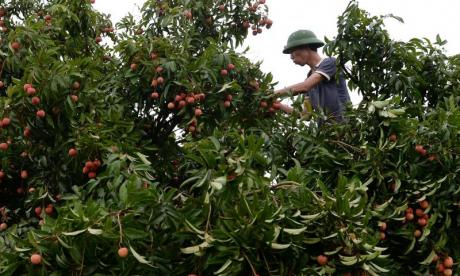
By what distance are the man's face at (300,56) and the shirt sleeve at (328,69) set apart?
18.7 inches

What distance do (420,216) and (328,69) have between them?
155 centimetres

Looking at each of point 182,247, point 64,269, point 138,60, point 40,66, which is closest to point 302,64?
point 138,60

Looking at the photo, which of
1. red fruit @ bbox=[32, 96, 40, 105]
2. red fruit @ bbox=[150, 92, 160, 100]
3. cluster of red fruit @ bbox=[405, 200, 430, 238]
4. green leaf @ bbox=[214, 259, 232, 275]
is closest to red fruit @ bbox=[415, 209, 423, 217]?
cluster of red fruit @ bbox=[405, 200, 430, 238]

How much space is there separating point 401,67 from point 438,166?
936 mm

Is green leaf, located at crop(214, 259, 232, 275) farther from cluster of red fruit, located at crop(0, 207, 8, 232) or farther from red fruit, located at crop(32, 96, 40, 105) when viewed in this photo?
cluster of red fruit, located at crop(0, 207, 8, 232)

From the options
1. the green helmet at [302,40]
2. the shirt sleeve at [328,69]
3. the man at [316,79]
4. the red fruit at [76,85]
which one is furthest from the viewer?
the green helmet at [302,40]

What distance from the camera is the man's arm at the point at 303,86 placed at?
443 cm

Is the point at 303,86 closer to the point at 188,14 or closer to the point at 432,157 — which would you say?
the point at 188,14

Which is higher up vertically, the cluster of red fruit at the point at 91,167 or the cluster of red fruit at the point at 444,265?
the cluster of red fruit at the point at 91,167

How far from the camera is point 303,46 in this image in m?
5.34

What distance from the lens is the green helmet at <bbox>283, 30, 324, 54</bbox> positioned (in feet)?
17.3

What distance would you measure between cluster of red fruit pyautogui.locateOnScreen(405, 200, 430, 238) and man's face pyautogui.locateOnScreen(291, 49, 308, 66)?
200cm

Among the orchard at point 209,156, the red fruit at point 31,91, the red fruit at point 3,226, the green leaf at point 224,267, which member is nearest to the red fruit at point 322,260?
the orchard at point 209,156

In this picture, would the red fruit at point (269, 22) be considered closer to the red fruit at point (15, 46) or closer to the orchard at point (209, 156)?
the orchard at point (209, 156)
